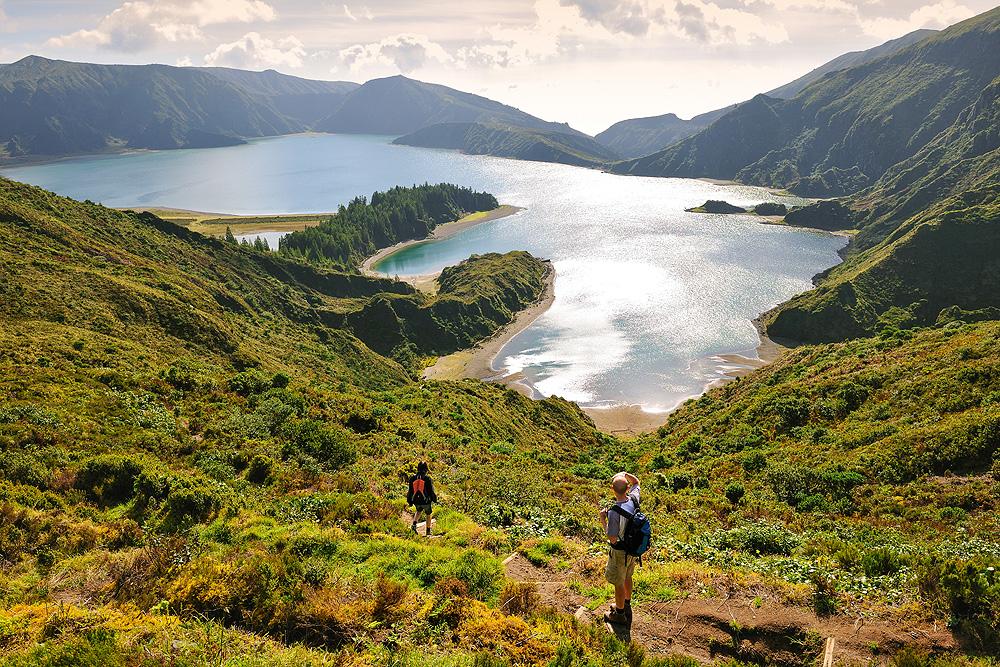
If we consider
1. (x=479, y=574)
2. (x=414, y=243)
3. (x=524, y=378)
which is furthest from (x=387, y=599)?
(x=414, y=243)

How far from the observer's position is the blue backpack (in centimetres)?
859

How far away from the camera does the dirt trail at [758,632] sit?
8.63 meters

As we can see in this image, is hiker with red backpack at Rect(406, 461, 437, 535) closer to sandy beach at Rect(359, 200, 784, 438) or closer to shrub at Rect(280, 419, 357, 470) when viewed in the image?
shrub at Rect(280, 419, 357, 470)

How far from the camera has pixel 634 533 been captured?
8.65 meters

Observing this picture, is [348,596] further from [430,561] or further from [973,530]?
[973,530]

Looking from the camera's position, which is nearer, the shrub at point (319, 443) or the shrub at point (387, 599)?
the shrub at point (387, 599)

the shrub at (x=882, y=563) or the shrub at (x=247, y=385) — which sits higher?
the shrub at (x=882, y=563)

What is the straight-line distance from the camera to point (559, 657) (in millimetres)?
7969

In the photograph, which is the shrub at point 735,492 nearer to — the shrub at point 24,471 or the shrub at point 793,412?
the shrub at point 793,412

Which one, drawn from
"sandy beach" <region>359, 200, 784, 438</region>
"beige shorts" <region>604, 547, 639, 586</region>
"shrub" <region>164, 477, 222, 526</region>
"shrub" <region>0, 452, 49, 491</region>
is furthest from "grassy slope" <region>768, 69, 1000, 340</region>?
"shrub" <region>0, 452, 49, 491</region>

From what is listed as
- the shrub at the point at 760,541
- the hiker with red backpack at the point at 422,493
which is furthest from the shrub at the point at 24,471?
the shrub at the point at 760,541

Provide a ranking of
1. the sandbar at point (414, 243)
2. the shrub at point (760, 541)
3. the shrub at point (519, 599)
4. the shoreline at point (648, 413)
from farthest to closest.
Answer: the sandbar at point (414, 243) < the shoreline at point (648, 413) < the shrub at point (760, 541) < the shrub at point (519, 599)

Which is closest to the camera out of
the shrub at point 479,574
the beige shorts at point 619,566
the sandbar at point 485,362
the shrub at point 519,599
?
the beige shorts at point 619,566

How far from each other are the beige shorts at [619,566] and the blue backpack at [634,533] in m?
0.19
